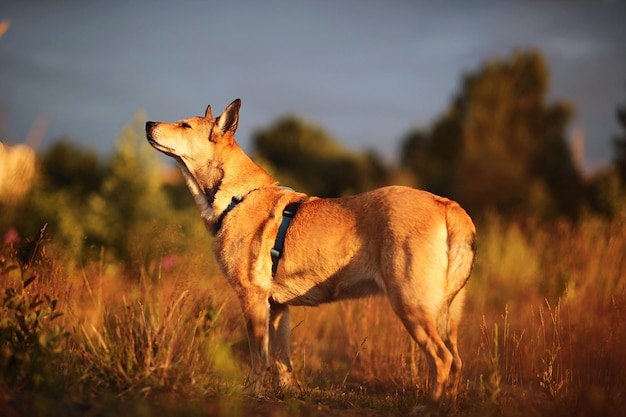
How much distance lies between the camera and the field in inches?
143

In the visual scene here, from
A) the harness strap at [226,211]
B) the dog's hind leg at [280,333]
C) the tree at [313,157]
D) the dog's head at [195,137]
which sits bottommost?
the dog's hind leg at [280,333]

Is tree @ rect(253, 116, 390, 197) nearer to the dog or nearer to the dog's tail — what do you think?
the dog

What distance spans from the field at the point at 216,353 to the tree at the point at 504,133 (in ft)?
61.0

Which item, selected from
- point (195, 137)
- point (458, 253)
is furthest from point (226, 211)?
point (458, 253)

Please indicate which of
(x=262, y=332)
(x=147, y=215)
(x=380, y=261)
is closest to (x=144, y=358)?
(x=262, y=332)

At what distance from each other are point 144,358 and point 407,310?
2005 mm

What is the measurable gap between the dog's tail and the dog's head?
2.40m

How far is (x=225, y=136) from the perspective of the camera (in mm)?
5398

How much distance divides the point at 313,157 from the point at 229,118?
3395 cm

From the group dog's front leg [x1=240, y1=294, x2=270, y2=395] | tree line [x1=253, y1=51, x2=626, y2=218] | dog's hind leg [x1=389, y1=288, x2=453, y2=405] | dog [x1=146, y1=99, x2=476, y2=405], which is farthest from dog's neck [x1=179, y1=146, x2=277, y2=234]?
tree line [x1=253, y1=51, x2=626, y2=218]

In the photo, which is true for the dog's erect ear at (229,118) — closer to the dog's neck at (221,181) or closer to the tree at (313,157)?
the dog's neck at (221,181)

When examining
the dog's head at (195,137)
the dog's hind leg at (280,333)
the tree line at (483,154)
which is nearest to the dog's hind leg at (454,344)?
the dog's hind leg at (280,333)

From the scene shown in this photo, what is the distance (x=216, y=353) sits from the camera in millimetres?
4781

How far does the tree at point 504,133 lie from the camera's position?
2570cm
